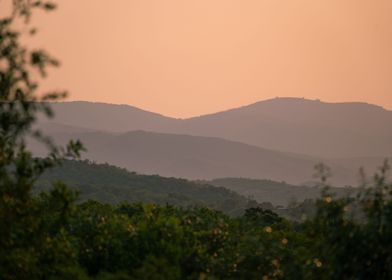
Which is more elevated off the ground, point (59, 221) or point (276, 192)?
point (276, 192)

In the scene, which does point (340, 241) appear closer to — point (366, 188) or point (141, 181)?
point (366, 188)

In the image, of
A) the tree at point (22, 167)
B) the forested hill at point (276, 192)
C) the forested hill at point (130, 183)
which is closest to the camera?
the tree at point (22, 167)

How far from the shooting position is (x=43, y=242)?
1457 cm

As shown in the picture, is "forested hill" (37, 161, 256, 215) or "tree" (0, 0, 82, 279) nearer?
"tree" (0, 0, 82, 279)

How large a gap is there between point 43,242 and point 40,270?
1090mm

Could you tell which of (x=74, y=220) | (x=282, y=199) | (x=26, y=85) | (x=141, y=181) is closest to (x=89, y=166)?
(x=141, y=181)

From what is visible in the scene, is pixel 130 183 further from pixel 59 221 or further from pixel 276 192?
pixel 59 221

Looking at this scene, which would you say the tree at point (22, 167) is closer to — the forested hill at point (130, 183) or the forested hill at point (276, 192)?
the forested hill at point (130, 183)

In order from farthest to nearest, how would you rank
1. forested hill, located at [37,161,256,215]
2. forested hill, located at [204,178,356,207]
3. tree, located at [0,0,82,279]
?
forested hill, located at [204,178,356,207]
forested hill, located at [37,161,256,215]
tree, located at [0,0,82,279]

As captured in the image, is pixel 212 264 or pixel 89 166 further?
pixel 89 166

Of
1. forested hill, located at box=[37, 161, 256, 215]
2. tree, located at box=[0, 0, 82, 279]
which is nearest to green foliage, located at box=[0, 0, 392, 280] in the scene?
tree, located at box=[0, 0, 82, 279]

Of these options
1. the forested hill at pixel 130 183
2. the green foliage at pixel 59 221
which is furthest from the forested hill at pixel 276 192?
the green foliage at pixel 59 221

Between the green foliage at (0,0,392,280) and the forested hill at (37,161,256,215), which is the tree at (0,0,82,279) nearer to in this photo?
the green foliage at (0,0,392,280)

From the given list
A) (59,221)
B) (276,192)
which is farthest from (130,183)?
(59,221)
